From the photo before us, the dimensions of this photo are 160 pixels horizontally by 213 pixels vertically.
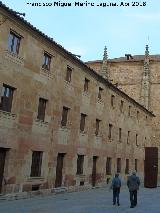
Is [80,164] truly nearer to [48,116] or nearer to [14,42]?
[48,116]

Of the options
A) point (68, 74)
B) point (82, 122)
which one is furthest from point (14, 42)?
point (82, 122)

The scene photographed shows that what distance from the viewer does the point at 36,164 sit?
62.0 ft

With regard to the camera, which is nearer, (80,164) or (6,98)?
(6,98)

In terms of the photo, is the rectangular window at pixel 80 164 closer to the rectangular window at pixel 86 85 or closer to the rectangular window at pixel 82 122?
the rectangular window at pixel 82 122

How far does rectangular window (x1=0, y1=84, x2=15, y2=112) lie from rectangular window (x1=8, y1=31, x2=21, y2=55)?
1979 millimetres

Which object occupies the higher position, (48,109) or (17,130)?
(48,109)

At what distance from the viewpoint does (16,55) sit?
674 inches

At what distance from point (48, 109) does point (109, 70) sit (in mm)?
31162

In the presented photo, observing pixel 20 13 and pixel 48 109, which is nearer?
pixel 20 13

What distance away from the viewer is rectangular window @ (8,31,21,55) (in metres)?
16.9

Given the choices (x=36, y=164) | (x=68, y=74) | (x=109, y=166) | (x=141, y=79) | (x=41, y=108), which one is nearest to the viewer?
(x=36, y=164)

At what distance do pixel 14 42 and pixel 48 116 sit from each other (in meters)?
4.99

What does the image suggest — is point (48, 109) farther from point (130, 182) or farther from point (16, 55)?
point (130, 182)

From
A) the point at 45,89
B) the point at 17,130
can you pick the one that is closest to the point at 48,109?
the point at 45,89
